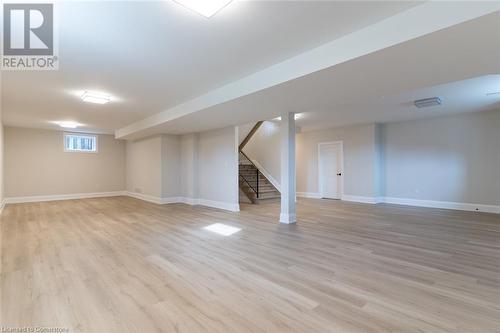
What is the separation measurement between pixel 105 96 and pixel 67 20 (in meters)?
2.68

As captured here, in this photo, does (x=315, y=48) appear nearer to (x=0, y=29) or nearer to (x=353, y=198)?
(x=0, y=29)

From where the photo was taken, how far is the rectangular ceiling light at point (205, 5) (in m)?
2.07

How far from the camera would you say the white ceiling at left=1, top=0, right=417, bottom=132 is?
2305 millimetres

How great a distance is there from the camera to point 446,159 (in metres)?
6.96

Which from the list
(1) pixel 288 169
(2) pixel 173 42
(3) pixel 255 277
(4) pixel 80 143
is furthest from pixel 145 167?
(3) pixel 255 277

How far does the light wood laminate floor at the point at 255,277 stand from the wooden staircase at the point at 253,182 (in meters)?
3.37

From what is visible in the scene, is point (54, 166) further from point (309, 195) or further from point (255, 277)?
point (255, 277)

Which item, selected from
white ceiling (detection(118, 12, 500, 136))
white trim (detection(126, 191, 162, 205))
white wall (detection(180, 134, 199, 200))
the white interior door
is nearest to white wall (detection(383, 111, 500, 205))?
white ceiling (detection(118, 12, 500, 136))

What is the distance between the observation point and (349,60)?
2.74 meters

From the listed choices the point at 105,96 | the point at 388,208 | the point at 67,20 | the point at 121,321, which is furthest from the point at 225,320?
the point at 388,208

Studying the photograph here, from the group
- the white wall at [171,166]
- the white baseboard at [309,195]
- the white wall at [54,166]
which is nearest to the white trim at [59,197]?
the white wall at [54,166]

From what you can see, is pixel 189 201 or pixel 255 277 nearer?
pixel 255 277

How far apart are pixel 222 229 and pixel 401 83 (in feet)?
12.4

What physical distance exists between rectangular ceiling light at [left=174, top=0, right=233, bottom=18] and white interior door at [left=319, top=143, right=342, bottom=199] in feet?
25.2
